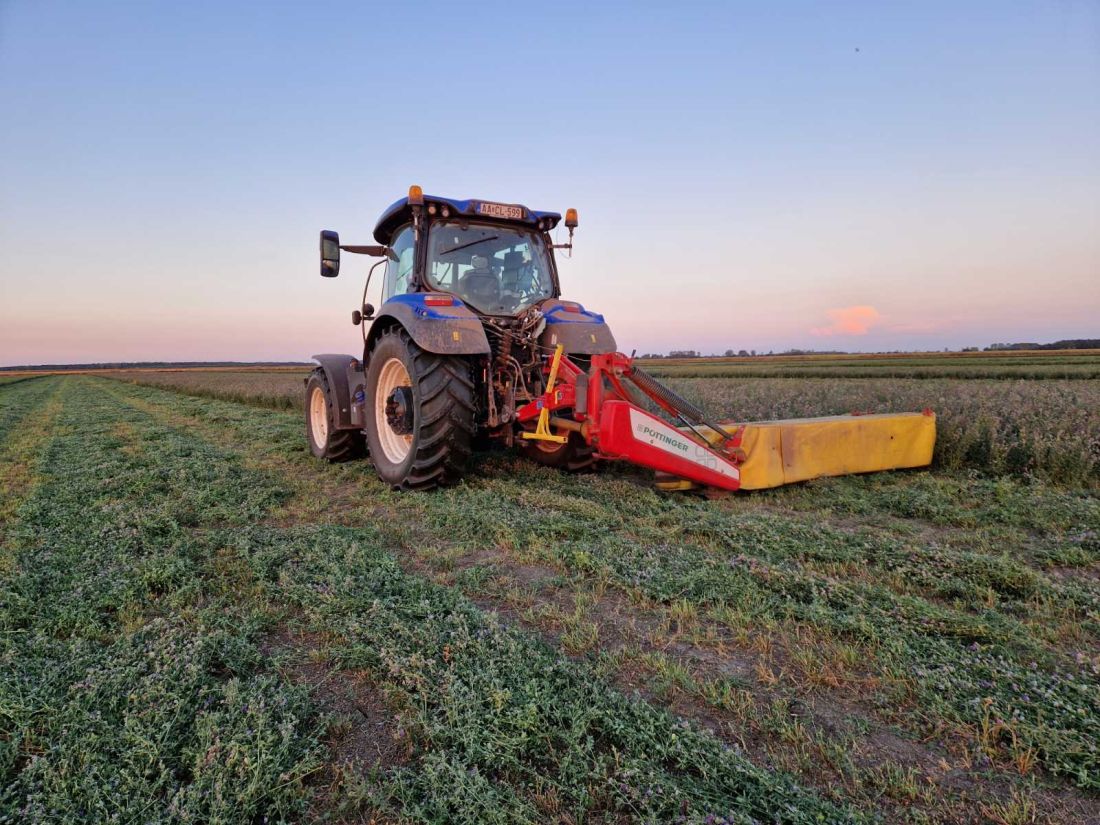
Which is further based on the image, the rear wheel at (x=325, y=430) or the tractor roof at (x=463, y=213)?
the rear wheel at (x=325, y=430)

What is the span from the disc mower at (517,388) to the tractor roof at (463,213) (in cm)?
1

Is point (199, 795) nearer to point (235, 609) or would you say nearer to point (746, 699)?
point (235, 609)

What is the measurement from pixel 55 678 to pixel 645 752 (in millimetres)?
2045

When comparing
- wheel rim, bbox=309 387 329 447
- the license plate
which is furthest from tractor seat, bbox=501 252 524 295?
wheel rim, bbox=309 387 329 447

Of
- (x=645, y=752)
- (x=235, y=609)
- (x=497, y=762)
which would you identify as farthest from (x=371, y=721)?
(x=235, y=609)

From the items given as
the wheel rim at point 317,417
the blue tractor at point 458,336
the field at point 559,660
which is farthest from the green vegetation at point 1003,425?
the wheel rim at point 317,417

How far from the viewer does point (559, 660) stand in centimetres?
213

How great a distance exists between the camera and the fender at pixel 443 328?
14.9 feet

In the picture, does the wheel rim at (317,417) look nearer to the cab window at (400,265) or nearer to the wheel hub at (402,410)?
the cab window at (400,265)

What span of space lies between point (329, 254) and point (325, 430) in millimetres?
2311

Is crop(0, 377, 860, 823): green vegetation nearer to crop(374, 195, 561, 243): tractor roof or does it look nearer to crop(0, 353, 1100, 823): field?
crop(0, 353, 1100, 823): field

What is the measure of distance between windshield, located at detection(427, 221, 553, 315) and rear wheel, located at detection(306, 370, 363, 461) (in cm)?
211

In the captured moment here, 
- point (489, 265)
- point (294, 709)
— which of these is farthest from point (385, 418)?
point (294, 709)

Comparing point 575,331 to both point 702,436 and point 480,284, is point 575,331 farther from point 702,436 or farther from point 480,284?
point 702,436
